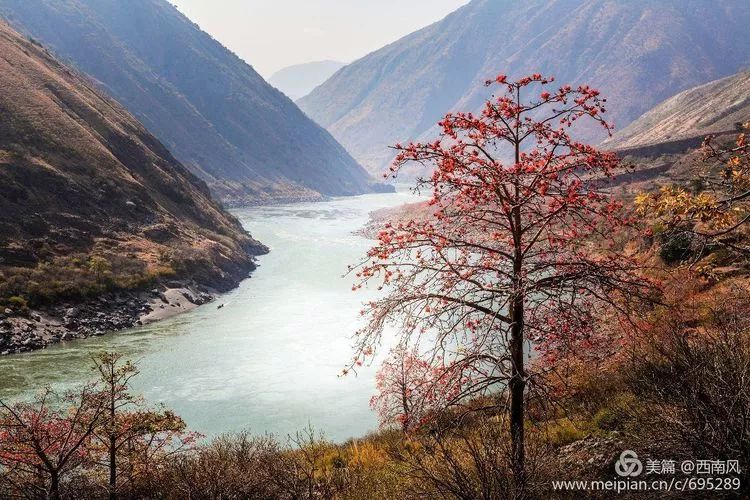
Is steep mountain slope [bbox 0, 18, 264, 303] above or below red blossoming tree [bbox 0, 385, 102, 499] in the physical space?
above

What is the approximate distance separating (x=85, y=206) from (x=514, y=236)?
71.2 m

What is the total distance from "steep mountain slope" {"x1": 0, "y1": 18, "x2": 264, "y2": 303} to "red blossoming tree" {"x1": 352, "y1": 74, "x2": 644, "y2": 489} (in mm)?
50259

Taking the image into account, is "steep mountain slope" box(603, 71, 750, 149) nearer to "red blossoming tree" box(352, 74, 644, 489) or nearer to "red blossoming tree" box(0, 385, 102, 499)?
"red blossoming tree" box(352, 74, 644, 489)

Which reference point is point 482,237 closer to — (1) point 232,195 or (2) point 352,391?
(2) point 352,391

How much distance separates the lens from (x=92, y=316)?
A: 160 ft

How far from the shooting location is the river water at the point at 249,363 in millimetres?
31844

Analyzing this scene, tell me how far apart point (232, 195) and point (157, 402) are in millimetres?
156773

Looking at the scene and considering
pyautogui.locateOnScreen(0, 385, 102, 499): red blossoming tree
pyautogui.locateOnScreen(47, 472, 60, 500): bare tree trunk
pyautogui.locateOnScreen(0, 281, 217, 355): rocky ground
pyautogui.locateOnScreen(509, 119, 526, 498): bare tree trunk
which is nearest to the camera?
pyautogui.locateOnScreen(509, 119, 526, 498): bare tree trunk

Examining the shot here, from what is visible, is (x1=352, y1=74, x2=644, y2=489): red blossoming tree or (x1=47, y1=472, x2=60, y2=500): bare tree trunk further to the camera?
(x1=47, y1=472, x2=60, y2=500): bare tree trunk

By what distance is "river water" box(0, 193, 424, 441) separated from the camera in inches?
1254

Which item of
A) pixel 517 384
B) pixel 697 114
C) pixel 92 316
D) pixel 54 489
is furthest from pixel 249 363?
pixel 697 114

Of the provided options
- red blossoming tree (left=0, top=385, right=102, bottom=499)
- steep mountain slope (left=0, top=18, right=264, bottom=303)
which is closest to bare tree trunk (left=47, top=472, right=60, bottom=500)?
red blossoming tree (left=0, top=385, right=102, bottom=499)

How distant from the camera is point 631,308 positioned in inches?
302

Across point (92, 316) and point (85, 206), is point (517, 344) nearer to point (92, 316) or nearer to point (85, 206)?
point (92, 316)
